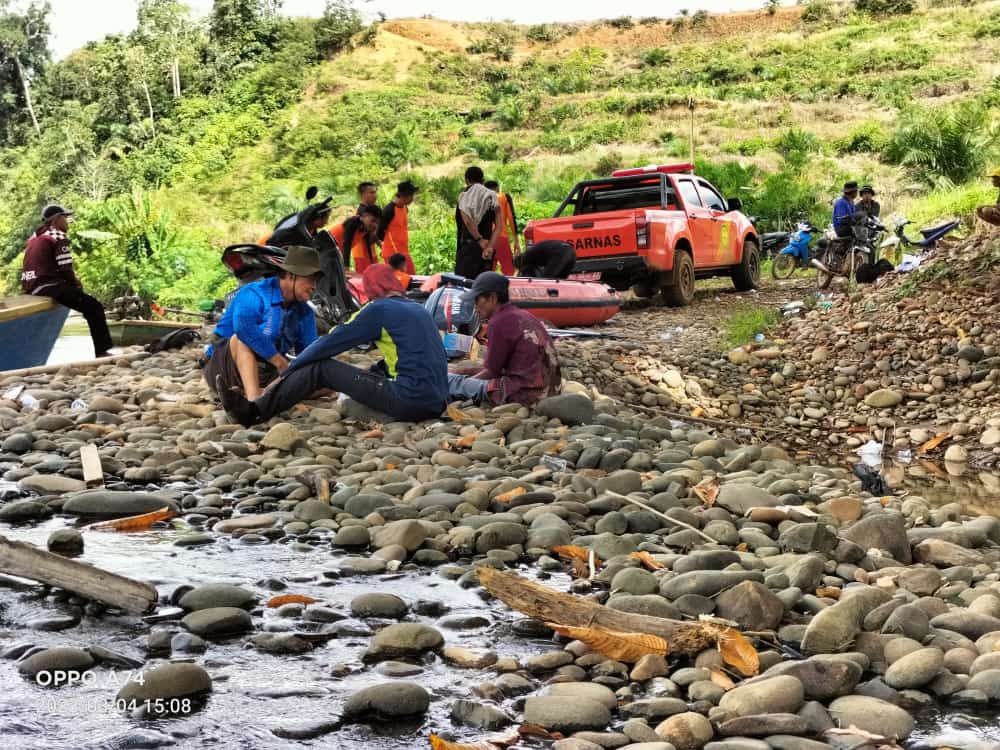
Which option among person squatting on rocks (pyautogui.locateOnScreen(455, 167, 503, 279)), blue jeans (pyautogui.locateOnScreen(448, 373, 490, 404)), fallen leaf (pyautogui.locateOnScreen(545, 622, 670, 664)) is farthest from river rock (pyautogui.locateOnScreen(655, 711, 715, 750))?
person squatting on rocks (pyautogui.locateOnScreen(455, 167, 503, 279))

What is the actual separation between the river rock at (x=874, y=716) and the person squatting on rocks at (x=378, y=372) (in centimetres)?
457

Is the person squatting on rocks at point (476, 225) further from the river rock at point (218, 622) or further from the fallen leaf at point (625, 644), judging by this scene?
the fallen leaf at point (625, 644)

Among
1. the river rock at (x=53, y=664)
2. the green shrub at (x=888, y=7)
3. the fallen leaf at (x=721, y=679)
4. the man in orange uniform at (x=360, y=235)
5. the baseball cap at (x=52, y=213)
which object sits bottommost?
the fallen leaf at (x=721, y=679)

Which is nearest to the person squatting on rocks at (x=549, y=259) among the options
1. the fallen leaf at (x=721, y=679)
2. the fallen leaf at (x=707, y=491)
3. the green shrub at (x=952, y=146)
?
the fallen leaf at (x=707, y=491)

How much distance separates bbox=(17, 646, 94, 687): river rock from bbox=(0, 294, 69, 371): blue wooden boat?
347 inches

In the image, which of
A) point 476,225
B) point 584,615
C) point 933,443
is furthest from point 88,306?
point 584,615

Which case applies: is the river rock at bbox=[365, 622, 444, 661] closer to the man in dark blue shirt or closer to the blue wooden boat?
the blue wooden boat

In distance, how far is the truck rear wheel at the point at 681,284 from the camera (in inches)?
590

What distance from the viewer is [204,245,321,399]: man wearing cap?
7617 mm

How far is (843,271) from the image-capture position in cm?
1584

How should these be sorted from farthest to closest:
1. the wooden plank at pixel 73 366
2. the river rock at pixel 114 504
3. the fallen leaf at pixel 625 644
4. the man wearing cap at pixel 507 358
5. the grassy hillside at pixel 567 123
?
1. the grassy hillside at pixel 567 123
2. the wooden plank at pixel 73 366
3. the man wearing cap at pixel 507 358
4. the river rock at pixel 114 504
5. the fallen leaf at pixel 625 644

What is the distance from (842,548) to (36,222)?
4144cm

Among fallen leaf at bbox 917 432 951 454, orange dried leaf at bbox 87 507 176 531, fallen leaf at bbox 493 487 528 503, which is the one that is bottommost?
fallen leaf at bbox 917 432 951 454

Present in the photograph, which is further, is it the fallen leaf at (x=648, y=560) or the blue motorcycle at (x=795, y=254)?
the blue motorcycle at (x=795, y=254)
